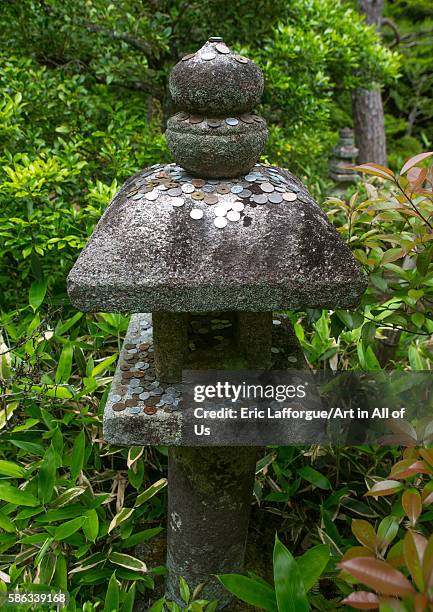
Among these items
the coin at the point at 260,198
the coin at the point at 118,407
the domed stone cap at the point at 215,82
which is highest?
the domed stone cap at the point at 215,82

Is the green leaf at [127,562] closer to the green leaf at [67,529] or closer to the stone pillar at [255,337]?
the green leaf at [67,529]

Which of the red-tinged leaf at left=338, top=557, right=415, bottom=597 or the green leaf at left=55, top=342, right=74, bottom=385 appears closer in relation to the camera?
the red-tinged leaf at left=338, top=557, right=415, bottom=597

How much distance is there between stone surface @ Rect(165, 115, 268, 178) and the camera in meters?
1.20

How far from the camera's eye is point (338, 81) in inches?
148

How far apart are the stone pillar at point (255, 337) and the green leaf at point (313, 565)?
53 centimetres

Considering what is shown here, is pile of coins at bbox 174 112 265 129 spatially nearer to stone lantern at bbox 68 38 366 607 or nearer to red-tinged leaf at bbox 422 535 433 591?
stone lantern at bbox 68 38 366 607

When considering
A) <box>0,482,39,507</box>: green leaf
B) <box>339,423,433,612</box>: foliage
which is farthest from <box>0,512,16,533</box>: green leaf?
<box>339,423,433,612</box>: foliage

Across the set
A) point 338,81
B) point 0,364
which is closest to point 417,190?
point 0,364

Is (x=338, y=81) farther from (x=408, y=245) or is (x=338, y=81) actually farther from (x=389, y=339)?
(x=408, y=245)

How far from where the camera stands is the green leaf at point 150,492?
1999 mm

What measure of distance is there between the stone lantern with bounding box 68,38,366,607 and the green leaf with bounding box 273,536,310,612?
0.30 metres

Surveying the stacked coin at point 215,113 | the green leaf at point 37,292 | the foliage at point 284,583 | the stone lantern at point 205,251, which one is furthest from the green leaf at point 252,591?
the green leaf at point 37,292

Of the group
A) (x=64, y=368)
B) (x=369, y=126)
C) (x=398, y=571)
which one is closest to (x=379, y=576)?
(x=398, y=571)

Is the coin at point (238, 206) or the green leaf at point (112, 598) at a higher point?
the coin at point (238, 206)
